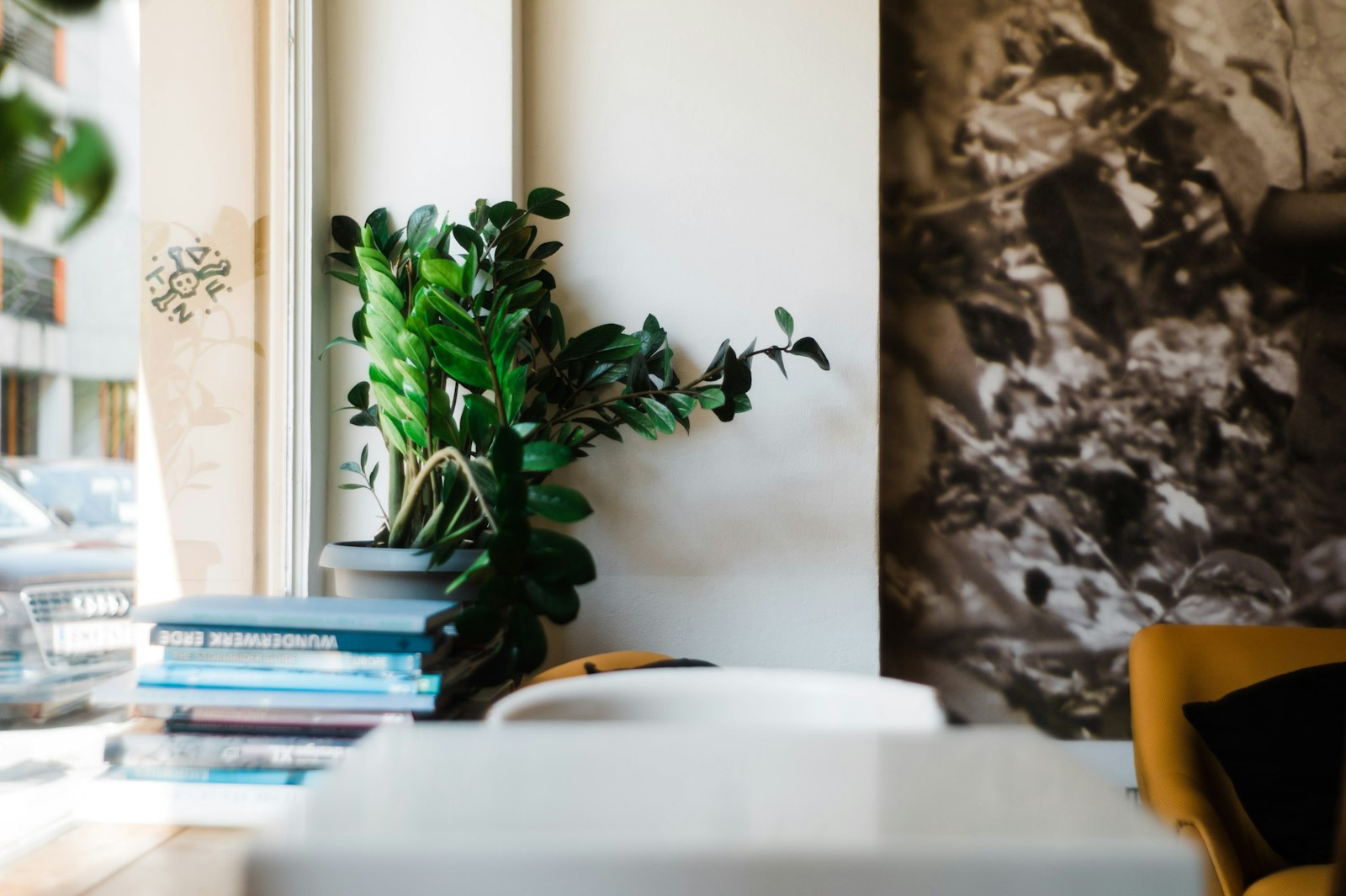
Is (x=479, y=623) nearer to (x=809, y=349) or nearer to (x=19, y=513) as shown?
(x=19, y=513)

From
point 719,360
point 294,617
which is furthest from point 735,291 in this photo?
point 294,617

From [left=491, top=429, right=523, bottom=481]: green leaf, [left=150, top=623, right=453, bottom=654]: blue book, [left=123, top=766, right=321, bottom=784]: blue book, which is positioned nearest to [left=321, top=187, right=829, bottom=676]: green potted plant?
[left=491, top=429, right=523, bottom=481]: green leaf

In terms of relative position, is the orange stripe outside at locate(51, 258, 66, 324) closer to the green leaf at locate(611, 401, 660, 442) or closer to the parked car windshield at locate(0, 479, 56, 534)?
the parked car windshield at locate(0, 479, 56, 534)

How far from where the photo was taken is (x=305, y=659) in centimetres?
146

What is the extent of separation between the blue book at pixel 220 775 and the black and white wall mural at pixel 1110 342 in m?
1.63

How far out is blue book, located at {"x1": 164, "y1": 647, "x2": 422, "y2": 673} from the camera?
1.45 meters

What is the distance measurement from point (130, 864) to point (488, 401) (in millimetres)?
936

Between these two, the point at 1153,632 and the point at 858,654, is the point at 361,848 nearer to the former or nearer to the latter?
the point at 858,654

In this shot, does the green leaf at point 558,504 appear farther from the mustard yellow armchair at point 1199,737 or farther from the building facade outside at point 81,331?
the mustard yellow armchair at point 1199,737

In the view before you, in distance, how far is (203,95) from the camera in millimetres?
1767

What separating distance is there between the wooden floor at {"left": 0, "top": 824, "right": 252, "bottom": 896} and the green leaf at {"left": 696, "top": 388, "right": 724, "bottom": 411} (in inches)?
43.6

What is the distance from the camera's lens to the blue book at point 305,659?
1448 mm

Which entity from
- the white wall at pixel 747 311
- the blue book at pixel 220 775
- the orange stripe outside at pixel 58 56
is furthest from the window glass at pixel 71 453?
the white wall at pixel 747 311

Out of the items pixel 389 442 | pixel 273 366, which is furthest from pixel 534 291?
pixel 273 366
